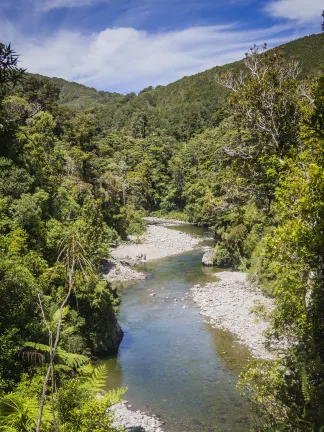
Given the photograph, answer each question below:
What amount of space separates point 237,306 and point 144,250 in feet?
60.6

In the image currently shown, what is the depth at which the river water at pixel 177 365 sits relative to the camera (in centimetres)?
1334

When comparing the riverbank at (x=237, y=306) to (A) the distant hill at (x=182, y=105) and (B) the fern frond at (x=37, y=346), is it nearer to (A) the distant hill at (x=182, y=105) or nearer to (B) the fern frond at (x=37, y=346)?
(B) the fern frond at (x=37, y=346)

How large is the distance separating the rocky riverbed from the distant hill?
7164cm

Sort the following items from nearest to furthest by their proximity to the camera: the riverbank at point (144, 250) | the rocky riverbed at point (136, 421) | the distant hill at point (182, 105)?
the rocky riverbed at point (136, 421)
the riverbank at point (144, 250)
the distant hill at point (182, 105)

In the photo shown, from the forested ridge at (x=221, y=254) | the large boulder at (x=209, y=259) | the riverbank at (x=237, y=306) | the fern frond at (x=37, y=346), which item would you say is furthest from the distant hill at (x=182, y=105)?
the fern frond at (x=37, y=346)

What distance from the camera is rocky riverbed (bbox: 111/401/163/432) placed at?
41.4 ft

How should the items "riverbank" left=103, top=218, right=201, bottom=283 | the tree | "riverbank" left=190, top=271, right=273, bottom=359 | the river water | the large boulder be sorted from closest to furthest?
the tree < the river water < "riverbank" left=190, top=271, right=273, bottom=359 < "riverbank" left=103, top=218, right=201, bottom=283 < the large boulder

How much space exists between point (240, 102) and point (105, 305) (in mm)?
A: 11765

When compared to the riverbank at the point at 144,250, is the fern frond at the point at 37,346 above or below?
above

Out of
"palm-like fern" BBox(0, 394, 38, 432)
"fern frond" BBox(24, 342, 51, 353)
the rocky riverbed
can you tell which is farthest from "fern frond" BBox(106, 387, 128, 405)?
the rocky riverbed

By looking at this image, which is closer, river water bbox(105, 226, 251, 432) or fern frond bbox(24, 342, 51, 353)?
fern frond bbox(24, 342, 51, 353)

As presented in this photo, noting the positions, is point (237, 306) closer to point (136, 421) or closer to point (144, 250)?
point (136, 421)

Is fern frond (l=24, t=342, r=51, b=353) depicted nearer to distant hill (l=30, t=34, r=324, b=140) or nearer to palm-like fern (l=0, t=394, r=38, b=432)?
palm-like fern (l=0, t=394, r=38, b=432)

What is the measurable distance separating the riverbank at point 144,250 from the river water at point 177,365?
13.7 ft
